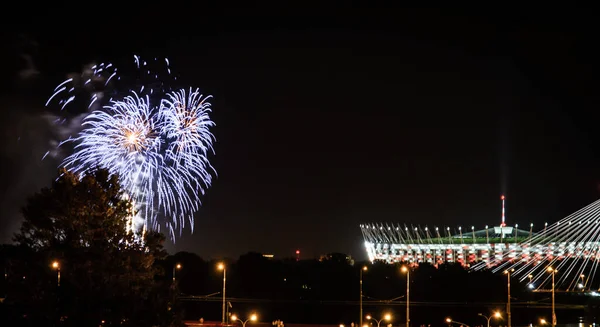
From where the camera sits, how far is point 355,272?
83.7 meters

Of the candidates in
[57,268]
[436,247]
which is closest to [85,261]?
[57,268]

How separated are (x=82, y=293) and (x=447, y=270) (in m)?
58.3

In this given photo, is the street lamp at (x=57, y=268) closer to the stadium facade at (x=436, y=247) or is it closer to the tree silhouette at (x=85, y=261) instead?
the tree silhouette at (x=85, y=261)

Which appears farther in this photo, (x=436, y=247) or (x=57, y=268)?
(x=436, y=247)

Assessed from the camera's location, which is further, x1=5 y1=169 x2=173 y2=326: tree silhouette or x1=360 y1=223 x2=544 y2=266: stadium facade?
x1=360 y1=223 x2=544 y2=266: stadium facade

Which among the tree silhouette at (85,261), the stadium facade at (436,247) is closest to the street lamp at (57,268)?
the tree silhouette at (85,261)

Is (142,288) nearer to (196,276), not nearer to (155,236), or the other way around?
(155,236)

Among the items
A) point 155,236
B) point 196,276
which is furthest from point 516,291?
point 155,236

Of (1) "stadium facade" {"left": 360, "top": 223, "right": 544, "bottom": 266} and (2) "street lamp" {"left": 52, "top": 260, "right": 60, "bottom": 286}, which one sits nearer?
(2) "street lamp" {"left": 52, "top": 260, "right": 60, "bottom": 286}

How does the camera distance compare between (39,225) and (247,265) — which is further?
(247,265)

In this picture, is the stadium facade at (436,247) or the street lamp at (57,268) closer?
the street lamp at (57,268)

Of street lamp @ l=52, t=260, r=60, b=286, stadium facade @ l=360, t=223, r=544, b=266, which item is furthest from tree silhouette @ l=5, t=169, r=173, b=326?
stadium facade @ l=360, t=223, r=544, b=266

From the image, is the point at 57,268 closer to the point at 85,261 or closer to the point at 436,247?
the point at 85,261

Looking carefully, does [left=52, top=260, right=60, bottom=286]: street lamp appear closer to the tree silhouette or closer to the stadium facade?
the tree silhouette
